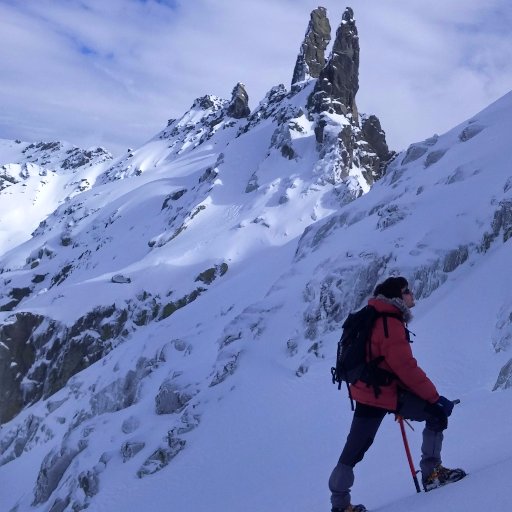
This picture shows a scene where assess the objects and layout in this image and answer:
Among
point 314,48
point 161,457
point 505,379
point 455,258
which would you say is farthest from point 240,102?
point 505,379

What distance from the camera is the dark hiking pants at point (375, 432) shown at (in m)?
5.60

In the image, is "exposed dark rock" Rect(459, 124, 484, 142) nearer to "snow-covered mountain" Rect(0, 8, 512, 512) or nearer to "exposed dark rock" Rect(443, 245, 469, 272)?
"snow-covered mountain" Rect(0, 8, 512, 512)

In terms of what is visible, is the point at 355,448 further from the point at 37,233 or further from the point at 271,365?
the point at 37,233

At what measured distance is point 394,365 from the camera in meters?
5.40

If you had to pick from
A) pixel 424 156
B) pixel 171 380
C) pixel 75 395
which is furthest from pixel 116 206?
pixel 171 380

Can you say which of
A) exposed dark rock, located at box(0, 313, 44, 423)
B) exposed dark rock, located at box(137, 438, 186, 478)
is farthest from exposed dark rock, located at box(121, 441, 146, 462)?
exposed dark rock, located at box(0, 313, 44, 423)

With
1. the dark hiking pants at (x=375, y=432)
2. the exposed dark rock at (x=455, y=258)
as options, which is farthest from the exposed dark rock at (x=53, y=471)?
the dark hiking pants at (x=375, y=432)

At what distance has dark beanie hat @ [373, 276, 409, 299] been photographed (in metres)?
5.69

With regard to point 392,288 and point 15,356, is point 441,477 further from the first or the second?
point 15,356

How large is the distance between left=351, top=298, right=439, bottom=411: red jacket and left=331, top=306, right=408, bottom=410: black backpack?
0.04 meters

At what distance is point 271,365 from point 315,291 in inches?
143

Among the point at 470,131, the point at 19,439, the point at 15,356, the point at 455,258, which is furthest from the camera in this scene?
the point at 15,356

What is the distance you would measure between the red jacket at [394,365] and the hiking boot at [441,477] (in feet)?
2.14

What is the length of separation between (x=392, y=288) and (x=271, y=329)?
47.6ft
